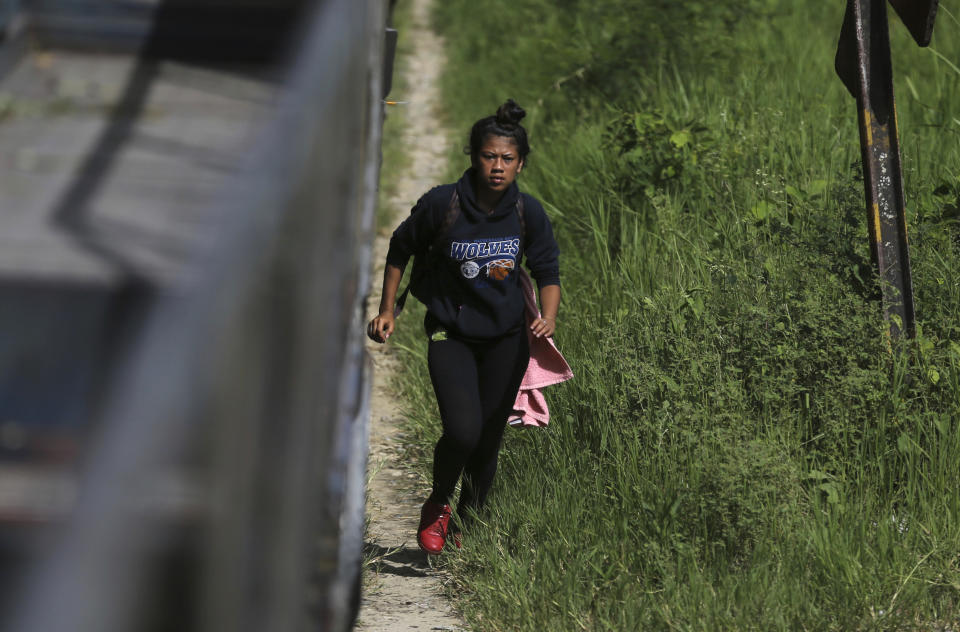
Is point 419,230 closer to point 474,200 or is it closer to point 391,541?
point 474,200

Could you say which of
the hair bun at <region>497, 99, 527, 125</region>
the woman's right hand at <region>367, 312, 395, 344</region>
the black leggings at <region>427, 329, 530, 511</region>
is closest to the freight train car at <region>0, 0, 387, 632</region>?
the woman's right hand at <region>367, 312, 395, 344</region>

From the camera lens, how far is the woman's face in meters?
3.45

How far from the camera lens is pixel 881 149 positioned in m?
3.69

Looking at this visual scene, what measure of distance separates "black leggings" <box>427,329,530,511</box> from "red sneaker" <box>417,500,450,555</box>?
0.11 ft

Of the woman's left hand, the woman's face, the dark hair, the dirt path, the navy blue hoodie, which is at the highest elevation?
the dark hair

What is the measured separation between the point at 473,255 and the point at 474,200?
172mm

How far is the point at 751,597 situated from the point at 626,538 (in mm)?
440

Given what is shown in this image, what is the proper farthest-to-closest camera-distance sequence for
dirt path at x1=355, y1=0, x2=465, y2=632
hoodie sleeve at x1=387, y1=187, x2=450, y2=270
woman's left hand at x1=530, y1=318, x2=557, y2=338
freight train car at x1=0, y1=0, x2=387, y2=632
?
woman's left hand at x1=530, y1=318, x2=557, y2=338, hoodie sleeve at x1=387, y1=187, x2=450, y2=270, dirt path at x1=355, y1=0, x2=465, y2=632, freight train car at x1=0, y1=0, x2=387, y2=632

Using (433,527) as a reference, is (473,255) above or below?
above

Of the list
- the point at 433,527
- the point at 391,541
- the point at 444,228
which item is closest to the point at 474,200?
the point at 444,228

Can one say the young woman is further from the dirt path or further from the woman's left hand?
the dirt path

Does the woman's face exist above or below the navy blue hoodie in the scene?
above

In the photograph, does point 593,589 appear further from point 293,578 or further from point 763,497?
point 293,578

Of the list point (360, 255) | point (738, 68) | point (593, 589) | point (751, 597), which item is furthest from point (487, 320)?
point (738, 68)
